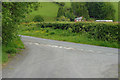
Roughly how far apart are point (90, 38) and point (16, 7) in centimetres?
1023

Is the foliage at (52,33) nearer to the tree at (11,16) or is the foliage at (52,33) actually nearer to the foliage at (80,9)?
the foliage at (80,9)

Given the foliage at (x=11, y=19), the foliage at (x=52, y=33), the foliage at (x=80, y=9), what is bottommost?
the foliage at (x=52, y=33)

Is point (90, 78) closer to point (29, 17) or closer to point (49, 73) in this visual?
point (49, 73)

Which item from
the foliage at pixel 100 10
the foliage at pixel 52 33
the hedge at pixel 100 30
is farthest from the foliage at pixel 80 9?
the foliage at pixel 52 33

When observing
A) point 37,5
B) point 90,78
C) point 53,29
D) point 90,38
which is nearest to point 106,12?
point 90,38

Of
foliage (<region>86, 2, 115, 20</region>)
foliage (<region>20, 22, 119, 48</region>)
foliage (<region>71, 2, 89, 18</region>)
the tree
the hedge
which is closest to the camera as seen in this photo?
the tree

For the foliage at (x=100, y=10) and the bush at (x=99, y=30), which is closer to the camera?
the foliage at (x=100, y=10)

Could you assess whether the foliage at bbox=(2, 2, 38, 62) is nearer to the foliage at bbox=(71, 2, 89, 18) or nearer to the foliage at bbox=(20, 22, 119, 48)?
the foliage at bbox=(71, 2, 89, 18)

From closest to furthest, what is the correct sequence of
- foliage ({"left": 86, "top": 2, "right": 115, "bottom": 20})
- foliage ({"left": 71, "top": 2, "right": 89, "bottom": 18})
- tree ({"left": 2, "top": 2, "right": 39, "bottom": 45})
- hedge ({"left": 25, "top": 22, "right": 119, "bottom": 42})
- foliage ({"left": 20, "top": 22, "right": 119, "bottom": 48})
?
tree ({"left": 2, "top": 2, "right": 39, "bottom": 45}) < foliage ({"left": 86, "top": 2, "right": 115, "bottom": 20}) < foliage ({"left": 71, "top": 2, "right": 89, "bottom": 18}) < hedge ({"left": 25, "top": 22, "right": 119, "bottom": 42}) < foliage ({"left": 20, "top": 22, "right": 119, "bottom": 48})

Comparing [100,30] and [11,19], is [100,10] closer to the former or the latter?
[100,30]

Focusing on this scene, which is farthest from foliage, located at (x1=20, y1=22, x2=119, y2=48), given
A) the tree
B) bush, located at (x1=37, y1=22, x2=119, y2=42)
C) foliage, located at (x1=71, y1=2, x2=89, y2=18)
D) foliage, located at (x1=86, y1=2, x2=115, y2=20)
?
the tree

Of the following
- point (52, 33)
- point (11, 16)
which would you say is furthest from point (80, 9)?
point (11, 16)

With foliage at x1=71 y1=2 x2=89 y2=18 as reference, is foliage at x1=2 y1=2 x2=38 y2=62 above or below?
below

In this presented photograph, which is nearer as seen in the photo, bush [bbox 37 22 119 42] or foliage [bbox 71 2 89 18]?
foliage [bbox 71 2 89 18]
